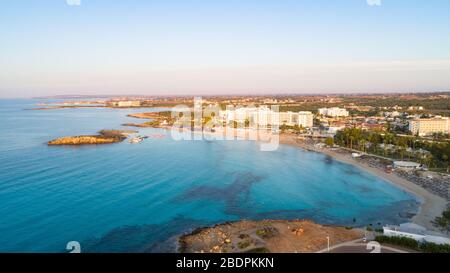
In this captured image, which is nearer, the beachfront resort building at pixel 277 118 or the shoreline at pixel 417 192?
the shoreline at pixel 417 192

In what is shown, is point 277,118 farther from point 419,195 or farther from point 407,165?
point 419,195

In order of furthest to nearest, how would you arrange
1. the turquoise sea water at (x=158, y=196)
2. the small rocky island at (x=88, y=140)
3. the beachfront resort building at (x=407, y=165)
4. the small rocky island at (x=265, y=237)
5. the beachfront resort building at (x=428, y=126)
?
the beachfront resort building at (x=428, y=126)
the small rocky island at (x=88, y=140)
the beachfront resort building at (x=407, y=165)
the turquoise sea water at (x=158, y=196)
the small rocky island at (x=265, y=237)

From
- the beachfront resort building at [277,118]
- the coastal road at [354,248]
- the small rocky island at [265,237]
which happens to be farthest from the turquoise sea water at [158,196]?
the beachfront resort building at [277,118]

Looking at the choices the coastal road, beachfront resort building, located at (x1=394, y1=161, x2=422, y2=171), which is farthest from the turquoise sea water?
the coastal road

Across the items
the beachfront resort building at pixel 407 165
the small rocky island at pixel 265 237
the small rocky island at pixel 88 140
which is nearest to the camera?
the small rocky island at pixel 265 237

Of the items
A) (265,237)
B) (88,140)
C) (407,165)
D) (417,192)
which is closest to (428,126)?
(407,165)

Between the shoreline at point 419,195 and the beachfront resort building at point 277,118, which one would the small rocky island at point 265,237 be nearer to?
the shoreline at point 419,195

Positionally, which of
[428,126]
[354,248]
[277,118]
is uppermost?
[277,118]
